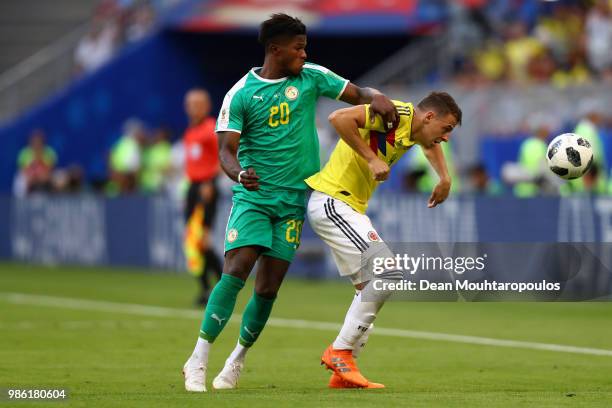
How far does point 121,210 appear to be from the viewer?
25.4 m

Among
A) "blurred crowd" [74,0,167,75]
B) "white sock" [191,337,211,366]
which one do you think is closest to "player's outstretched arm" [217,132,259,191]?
"white sock" [191,337,211,366]

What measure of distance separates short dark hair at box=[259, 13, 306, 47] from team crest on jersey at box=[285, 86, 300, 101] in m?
0.32

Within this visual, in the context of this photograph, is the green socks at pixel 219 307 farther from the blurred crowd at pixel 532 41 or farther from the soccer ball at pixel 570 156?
the blurred crowd at pixel 532 41

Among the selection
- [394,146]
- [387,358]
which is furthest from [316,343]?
[394,146]

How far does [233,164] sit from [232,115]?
1.19 ft

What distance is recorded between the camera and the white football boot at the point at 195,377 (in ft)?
28.8

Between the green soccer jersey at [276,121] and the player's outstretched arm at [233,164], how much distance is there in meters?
0.10

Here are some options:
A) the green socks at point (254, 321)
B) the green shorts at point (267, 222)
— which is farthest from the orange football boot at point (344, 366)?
the green shorts at point (267, 222)

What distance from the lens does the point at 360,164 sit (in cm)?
924

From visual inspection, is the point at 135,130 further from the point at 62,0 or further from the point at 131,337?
the point at 131,337

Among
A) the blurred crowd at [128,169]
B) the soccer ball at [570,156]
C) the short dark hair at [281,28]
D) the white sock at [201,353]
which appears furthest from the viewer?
the blurred crowd at [128,169]

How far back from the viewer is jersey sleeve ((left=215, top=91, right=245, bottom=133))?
29.0 feet

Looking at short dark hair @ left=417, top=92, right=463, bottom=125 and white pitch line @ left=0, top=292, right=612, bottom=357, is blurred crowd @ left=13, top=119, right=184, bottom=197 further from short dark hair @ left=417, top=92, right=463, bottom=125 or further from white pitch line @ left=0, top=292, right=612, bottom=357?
short dark hair @ left=417, top=92, right=463, bottom=125

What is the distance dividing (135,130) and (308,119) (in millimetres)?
19823
